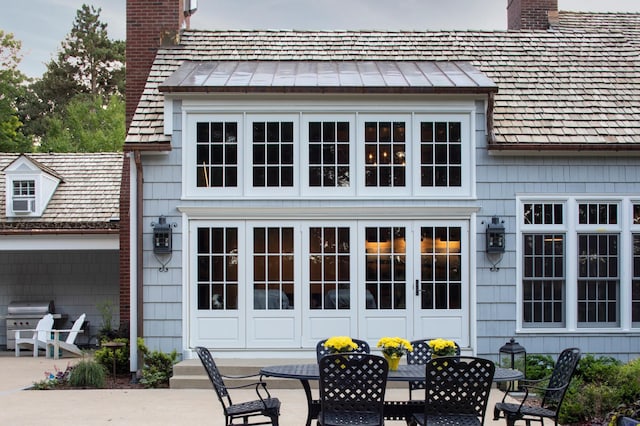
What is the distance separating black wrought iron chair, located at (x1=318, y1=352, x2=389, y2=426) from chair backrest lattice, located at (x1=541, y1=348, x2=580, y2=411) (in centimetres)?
177

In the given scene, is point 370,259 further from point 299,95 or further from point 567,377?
point 567,377

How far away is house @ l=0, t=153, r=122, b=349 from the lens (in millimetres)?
17094

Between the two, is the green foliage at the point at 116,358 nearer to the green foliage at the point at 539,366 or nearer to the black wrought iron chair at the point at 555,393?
the green foliage at the point at 539,366

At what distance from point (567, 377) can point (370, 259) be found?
5.10 m

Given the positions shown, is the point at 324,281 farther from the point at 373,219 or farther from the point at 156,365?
the point at 156,365

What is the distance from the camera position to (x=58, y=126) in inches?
1357

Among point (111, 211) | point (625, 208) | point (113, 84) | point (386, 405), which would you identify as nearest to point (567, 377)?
point (386, 405)

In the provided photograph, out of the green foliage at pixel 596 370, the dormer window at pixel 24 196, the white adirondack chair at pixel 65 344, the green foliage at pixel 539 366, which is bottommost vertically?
the white adirondack chair at pixel 65 344

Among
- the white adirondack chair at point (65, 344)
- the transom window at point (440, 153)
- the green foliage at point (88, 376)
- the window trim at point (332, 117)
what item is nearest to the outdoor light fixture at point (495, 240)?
the window trim at point (332, 117)

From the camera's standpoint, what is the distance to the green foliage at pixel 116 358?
39.8 ft

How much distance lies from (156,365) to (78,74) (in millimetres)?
30052

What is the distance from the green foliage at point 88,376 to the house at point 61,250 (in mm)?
5459

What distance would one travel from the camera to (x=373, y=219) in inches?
483

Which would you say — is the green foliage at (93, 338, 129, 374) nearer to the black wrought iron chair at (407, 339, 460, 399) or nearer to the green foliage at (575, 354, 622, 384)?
the black wrought iron chair at (407, 339, 460, 399)
